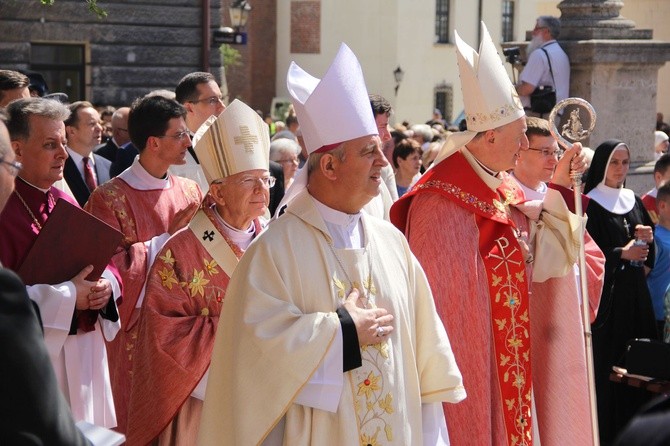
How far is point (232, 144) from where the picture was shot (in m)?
5.37

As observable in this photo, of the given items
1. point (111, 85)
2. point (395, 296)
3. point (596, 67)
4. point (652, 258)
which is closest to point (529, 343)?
point (395, 296)

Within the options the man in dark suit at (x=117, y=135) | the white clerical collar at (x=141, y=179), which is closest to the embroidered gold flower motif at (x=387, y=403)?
the white clerical collar at (x=141, y=179)

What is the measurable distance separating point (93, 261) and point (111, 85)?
53.5 ft

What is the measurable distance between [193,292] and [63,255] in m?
0.59

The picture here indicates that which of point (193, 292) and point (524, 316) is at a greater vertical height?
point (193, 292)

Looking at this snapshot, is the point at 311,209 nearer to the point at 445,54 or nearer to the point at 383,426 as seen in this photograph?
A: the point at 383,426

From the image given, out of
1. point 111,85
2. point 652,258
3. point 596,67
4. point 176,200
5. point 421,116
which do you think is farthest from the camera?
point 421,116

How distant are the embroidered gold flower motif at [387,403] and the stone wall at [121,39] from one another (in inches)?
671

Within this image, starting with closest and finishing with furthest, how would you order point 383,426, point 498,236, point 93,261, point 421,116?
point 383,426, point 93,261, point 498,236, point 421,116

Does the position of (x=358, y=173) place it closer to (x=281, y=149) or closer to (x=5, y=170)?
(x=5, y=170)

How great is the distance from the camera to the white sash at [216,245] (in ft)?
17.1

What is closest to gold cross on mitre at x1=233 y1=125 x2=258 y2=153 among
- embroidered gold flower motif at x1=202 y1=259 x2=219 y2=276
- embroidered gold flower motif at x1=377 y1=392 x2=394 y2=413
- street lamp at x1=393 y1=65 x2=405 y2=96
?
embroidered gold flower motif at x1=202 y1=259 x2=219 y2=276

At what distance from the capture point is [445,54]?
3841 cm

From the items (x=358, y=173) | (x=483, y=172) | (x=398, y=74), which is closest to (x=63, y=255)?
(x=358, y=173)
